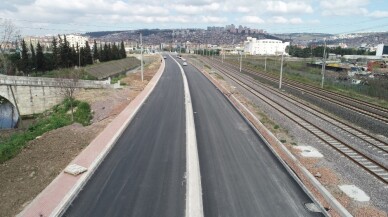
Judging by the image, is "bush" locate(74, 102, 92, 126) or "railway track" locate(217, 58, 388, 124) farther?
"bush" locate(74, 102, 92, 126)

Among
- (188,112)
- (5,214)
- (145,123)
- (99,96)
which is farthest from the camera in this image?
(99,96)

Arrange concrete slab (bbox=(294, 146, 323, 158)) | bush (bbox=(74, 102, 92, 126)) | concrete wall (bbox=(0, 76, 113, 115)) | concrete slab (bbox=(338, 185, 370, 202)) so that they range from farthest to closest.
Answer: concrete wall (bbox=(0, 76, 113, 115)), bush (bbox=(74, 102, 92, 126)), concrete slab (bbox=(294, 146, 323, 158)), concrete slab (bbox=(338, 185, 370, 202))

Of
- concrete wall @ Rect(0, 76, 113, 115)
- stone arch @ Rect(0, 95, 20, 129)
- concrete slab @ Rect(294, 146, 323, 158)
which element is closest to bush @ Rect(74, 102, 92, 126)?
concrete wall @ Rect(0, 76, 113, 115)

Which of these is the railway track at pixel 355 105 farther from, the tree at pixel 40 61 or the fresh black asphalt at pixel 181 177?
the tree at pixel 40 61

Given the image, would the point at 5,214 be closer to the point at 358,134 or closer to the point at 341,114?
the point at 358,134

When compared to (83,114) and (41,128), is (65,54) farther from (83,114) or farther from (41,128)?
(41,128)

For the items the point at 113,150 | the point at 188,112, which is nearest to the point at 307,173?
the point at 113,150

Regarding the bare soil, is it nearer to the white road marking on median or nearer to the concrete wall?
A: the white road marking on median
